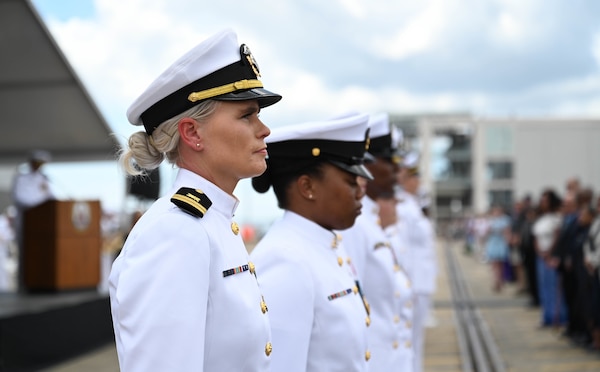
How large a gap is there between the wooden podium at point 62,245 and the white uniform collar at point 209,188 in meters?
8.27

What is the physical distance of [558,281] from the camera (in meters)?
11.1

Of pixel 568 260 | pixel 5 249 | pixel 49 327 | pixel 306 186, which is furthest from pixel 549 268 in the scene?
pixel 5 249

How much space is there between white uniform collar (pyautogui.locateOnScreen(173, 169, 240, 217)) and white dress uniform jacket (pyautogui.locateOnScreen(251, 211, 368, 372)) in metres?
0.62

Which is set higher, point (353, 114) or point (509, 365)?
point (353, 114)

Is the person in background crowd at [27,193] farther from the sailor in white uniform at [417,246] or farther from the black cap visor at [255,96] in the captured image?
the black cap visor at [255,96]

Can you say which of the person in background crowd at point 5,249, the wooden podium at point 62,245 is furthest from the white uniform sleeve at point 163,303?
the person in background crowd at point 5,249

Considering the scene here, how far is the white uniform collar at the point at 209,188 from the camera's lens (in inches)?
77.5

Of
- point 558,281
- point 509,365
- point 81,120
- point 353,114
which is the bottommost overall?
point 509,365

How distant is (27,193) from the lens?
1001 centimetres

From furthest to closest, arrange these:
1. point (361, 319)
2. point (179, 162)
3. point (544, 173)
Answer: point (544, 173)
point (361, 319)
point (179, 162)

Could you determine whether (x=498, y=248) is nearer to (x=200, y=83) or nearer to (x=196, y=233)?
A: (x=200, y=83)

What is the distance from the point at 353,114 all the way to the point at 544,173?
32.5 meters

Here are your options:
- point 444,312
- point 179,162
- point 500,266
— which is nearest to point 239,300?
point 179,162

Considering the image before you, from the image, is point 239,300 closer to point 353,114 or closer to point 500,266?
point 353,114
